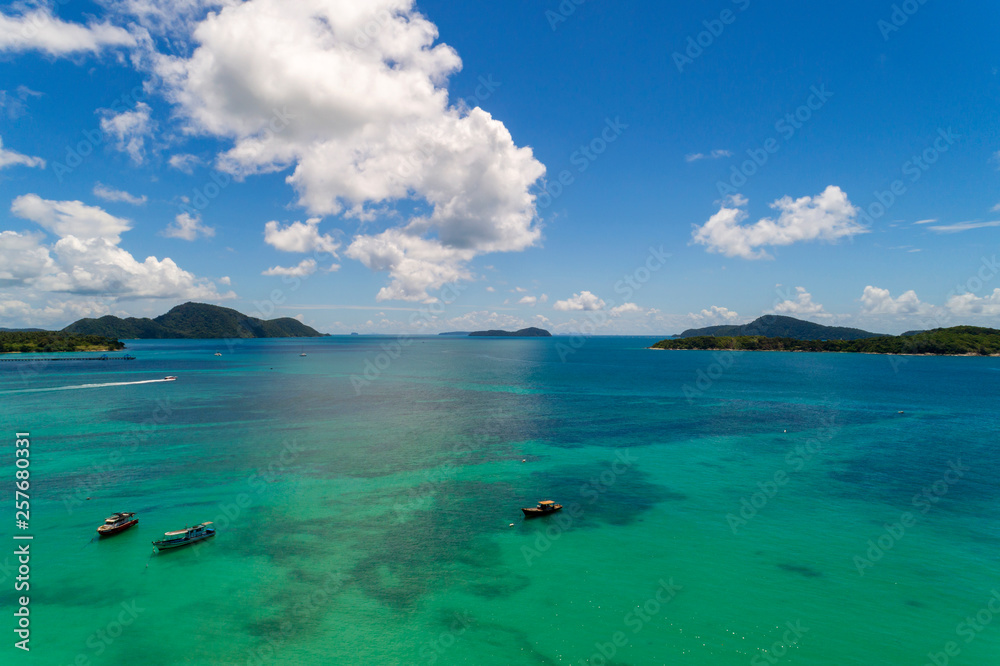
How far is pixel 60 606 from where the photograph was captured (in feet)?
88.5

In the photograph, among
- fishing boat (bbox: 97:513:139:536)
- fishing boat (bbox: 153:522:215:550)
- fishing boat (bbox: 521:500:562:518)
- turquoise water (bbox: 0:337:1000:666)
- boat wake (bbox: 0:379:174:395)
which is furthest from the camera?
boat wake (bbox: 0:379:174:395)

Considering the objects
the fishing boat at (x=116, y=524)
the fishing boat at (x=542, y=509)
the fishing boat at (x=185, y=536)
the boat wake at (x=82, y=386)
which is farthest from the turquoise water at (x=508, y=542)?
the boat wake at (x=82, y=386)

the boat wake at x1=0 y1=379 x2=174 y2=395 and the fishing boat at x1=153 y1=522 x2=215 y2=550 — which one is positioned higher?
the boat wake at x1=0 y1=379 x2=174 y2=395

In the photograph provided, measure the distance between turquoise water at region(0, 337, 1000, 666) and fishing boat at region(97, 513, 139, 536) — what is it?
66 cm

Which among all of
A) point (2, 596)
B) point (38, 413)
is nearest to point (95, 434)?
point (38, 413)

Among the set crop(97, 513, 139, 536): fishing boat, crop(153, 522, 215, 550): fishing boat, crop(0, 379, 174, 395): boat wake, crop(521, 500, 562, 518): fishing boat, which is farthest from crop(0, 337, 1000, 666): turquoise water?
crop(0, 379, 174, 395): boat wake

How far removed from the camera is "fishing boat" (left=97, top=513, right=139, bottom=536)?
34.7 meters

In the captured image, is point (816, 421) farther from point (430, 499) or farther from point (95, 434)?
point (95, 434)

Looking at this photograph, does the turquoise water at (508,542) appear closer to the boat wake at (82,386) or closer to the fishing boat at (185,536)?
the fishing boat at (185,536)

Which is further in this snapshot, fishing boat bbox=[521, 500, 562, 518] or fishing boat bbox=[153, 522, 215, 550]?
fishing boat bbox=[521, 500, 562, 518]

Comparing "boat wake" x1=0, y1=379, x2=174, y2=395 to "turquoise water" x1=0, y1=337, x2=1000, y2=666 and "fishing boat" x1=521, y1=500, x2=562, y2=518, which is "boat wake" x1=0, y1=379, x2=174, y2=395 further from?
"fishing boat" x1=521, y1=500, x2=562, y2=518

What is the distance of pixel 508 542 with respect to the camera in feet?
116

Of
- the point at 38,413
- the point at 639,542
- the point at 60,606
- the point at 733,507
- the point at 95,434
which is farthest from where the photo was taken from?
the point at 38,413

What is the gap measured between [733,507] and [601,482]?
523 inches
